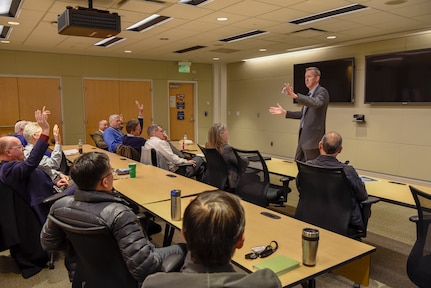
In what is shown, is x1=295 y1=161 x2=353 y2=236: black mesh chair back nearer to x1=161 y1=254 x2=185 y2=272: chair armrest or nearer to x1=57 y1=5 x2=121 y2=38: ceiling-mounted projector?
x1=161 y1=254 x2=185 y2=272: chair armrest

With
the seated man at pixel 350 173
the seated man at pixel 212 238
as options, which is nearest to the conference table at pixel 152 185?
the seated man at pixel 350 173

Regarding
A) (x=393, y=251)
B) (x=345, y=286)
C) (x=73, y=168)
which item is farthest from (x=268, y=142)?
(x=73, y=168)

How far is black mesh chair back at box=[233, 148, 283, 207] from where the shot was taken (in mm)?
3600

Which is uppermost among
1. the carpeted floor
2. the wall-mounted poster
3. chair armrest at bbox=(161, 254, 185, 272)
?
the wall-mounted poster

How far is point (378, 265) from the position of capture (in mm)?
3156

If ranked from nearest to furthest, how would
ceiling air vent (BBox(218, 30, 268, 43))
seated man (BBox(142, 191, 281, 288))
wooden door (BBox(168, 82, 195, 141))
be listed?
seated man (BBox(142, 191, 281, 288)) → ceiling air vent (BBox(218, 30, 268, 43)) → wooden door (BBox(168, 82, 195, 141))

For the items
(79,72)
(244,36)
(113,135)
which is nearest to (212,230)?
(113,135)

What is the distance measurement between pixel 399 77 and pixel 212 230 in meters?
6.44

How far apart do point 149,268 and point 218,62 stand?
370 inches

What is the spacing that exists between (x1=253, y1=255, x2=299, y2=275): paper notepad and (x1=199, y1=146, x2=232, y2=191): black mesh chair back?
240 centimetres

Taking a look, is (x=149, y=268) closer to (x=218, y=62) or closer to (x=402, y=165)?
(x=402, y=165)

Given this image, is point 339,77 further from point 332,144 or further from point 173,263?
point 173,263

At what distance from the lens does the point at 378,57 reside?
671 centimetres

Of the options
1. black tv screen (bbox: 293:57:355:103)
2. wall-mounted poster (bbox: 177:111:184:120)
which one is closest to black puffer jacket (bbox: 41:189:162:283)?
black tv screen (bbox: 293:57:355:103)
